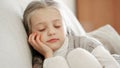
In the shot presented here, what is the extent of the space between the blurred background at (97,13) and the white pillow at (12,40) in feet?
5.02

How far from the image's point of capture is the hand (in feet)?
3.35

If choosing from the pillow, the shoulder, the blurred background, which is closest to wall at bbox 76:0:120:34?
the blurred background

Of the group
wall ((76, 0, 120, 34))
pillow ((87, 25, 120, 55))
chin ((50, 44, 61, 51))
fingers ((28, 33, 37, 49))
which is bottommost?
wall ((76, 0, 120, 34))

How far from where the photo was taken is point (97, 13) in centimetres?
259

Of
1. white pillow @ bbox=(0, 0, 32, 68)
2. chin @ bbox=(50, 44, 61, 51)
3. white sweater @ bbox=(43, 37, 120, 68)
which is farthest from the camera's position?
chin @ bbox=(50, 44, 61, 51)

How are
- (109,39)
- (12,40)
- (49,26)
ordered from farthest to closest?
(109,39) < (49,26) < (12,40)

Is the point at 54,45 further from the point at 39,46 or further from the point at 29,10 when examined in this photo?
the point at 29,10

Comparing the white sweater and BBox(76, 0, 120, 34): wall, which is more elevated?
the white sweater

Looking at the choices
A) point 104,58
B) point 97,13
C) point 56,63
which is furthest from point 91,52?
point 97,13

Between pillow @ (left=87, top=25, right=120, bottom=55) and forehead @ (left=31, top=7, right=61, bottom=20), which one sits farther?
pillow @ (left=87, top=25, right=120, bottom=55)

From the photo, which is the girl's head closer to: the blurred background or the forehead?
the forehead

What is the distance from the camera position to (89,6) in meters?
2.59

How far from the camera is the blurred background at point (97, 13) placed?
2570 mm

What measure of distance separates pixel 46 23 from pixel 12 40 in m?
0.17
